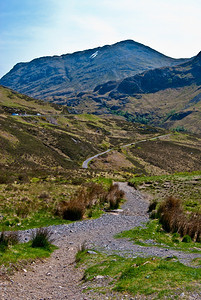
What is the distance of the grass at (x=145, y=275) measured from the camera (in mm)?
6875

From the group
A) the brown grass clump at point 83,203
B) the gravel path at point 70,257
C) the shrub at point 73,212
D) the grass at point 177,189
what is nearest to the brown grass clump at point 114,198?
the brown grass clump at point 83,203

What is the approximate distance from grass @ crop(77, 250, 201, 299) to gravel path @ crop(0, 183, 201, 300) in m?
0.54

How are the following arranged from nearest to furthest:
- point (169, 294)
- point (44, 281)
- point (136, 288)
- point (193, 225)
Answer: point (169, 294) < point (136, 288) < point (44, 281) < point (193, 225)

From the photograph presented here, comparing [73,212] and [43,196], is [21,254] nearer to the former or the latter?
[73,212]

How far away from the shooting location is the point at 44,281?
8680 mm

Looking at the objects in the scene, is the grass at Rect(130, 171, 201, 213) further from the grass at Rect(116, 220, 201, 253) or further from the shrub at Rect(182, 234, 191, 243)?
the shrub at Rect(182, 234, 191, 243)

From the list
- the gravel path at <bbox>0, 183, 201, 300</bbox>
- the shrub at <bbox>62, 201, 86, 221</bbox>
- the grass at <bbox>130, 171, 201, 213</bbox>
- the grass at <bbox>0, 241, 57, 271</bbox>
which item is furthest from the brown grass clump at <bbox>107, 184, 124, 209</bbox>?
the grass at <bbox>0, 241, 57, 271</bbox>

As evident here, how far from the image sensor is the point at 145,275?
7887 mm

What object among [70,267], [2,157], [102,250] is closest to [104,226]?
[102,250]

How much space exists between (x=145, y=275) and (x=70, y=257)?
191 inches

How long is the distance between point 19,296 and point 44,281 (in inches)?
63.4

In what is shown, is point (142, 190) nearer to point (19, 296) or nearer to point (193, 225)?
point (193, 225)

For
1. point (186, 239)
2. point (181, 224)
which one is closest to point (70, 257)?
point (186, 239)

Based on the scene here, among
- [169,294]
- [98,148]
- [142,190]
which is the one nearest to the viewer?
[169,294]
